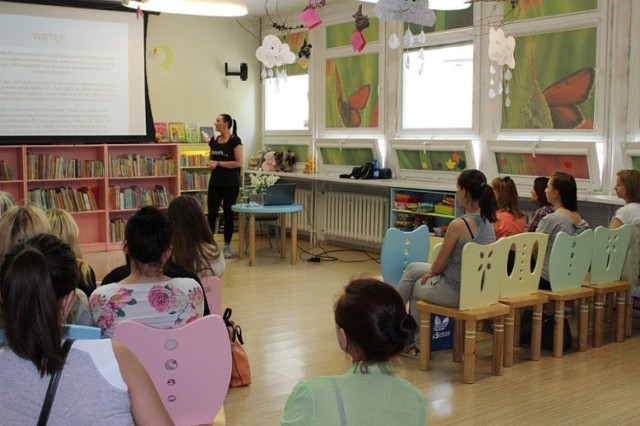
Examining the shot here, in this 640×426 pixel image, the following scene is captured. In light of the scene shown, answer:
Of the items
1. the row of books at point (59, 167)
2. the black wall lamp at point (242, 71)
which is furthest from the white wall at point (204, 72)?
the row of books at point (59, 167)

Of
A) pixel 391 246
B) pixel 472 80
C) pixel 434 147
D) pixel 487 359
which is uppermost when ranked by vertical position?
pixel 472 80

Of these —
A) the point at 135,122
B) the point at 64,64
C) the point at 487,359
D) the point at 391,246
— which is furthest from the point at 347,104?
the point at 487,359

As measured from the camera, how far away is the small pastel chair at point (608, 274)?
500cm

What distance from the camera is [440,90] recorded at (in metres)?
7.97

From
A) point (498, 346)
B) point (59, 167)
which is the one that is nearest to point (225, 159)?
point (59, 167)

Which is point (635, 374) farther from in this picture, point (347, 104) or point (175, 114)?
point (175, 114)

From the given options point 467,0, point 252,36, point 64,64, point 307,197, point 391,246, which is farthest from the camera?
point 252,36

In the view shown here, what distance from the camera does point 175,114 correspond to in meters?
9.87

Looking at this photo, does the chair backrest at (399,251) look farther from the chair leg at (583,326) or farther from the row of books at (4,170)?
the row of books at (4,170)

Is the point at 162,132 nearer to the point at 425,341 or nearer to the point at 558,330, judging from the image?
the point at 425,341

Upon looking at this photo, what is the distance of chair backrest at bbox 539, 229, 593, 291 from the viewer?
15.6 ft

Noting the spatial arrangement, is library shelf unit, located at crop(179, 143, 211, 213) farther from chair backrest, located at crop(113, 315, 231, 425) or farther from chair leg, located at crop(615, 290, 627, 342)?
chair backrest, located at crop(113, 315, 231, 425)

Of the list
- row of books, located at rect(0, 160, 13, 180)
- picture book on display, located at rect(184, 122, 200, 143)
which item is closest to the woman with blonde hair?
row of books, located at rect(0, 160, 13, 180)

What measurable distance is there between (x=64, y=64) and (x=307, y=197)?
11.3 feet
